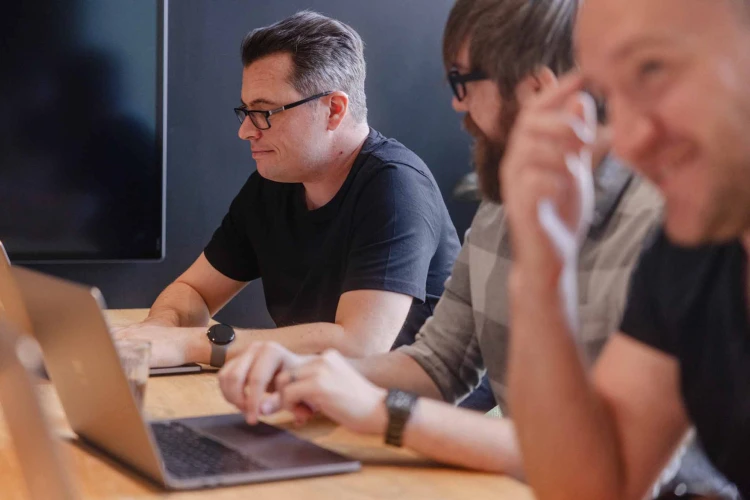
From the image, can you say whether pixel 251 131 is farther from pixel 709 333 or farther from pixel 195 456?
pixel 709 333

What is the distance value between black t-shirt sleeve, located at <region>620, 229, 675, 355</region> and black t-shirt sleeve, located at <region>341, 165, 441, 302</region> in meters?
1.02

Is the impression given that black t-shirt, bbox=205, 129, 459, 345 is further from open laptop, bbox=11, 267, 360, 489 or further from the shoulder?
open laptop, bbox=11, 267, 360, 489

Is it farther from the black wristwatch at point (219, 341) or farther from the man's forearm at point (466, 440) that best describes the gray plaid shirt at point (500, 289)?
the black wristwatch at point (219, 341)

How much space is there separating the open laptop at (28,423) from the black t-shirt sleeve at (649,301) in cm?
72

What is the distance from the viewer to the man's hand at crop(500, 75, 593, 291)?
1013mm

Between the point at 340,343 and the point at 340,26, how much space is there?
899mm

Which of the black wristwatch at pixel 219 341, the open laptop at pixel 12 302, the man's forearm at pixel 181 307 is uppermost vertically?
the open laptop at pixel 12 302

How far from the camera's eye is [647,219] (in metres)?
1.29

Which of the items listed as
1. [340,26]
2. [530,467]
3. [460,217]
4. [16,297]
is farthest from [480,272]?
[460,217]

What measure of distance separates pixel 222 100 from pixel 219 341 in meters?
1.32

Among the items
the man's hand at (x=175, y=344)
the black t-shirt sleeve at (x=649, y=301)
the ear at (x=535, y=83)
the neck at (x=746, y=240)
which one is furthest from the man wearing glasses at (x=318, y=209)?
the neck at (x=746, y=240)

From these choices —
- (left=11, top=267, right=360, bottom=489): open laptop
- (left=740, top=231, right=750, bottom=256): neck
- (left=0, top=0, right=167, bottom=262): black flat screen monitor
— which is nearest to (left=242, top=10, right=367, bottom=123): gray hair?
(left=0, top=0, right=167, bottom=262): black flat screen monitor

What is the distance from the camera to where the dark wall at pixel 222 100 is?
293 centimetres

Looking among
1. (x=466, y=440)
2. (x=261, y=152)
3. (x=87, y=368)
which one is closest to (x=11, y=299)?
(x=87, y=368)
